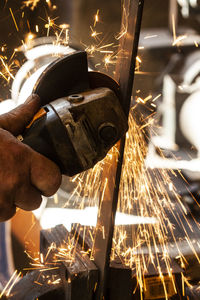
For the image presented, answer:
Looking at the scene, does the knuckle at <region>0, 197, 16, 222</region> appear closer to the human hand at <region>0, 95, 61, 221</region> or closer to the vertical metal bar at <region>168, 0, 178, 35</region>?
the human hand at <region>0, 95, 61, 221</region>

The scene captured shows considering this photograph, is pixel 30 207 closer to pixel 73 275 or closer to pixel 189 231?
pixel 73 275

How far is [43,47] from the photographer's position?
9.91 feet

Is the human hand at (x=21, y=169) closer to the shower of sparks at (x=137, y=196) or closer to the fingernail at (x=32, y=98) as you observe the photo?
the fingernail at (x=32, y=98)

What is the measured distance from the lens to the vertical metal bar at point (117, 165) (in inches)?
41.5

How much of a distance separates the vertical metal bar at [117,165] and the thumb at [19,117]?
1.00ft

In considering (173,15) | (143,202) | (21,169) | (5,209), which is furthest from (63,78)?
(173,15)

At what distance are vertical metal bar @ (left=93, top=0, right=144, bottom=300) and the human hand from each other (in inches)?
Answer: 8.4

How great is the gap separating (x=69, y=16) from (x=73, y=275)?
8.52 ft

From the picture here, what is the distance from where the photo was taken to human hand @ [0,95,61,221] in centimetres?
96

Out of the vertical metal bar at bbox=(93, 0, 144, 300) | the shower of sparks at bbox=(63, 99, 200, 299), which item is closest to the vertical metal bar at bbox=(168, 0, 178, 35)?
the shower of sparks at bbox=(63, 99, 200, 299)

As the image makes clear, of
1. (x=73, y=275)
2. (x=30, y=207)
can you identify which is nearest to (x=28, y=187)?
(x=30, y=207)

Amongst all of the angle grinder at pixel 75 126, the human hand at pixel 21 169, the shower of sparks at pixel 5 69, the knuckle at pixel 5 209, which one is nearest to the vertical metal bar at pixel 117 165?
the angle grinder at pixel 75 126

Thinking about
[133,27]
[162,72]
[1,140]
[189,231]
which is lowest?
[189,231]

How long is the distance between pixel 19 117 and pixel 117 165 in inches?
14.6
